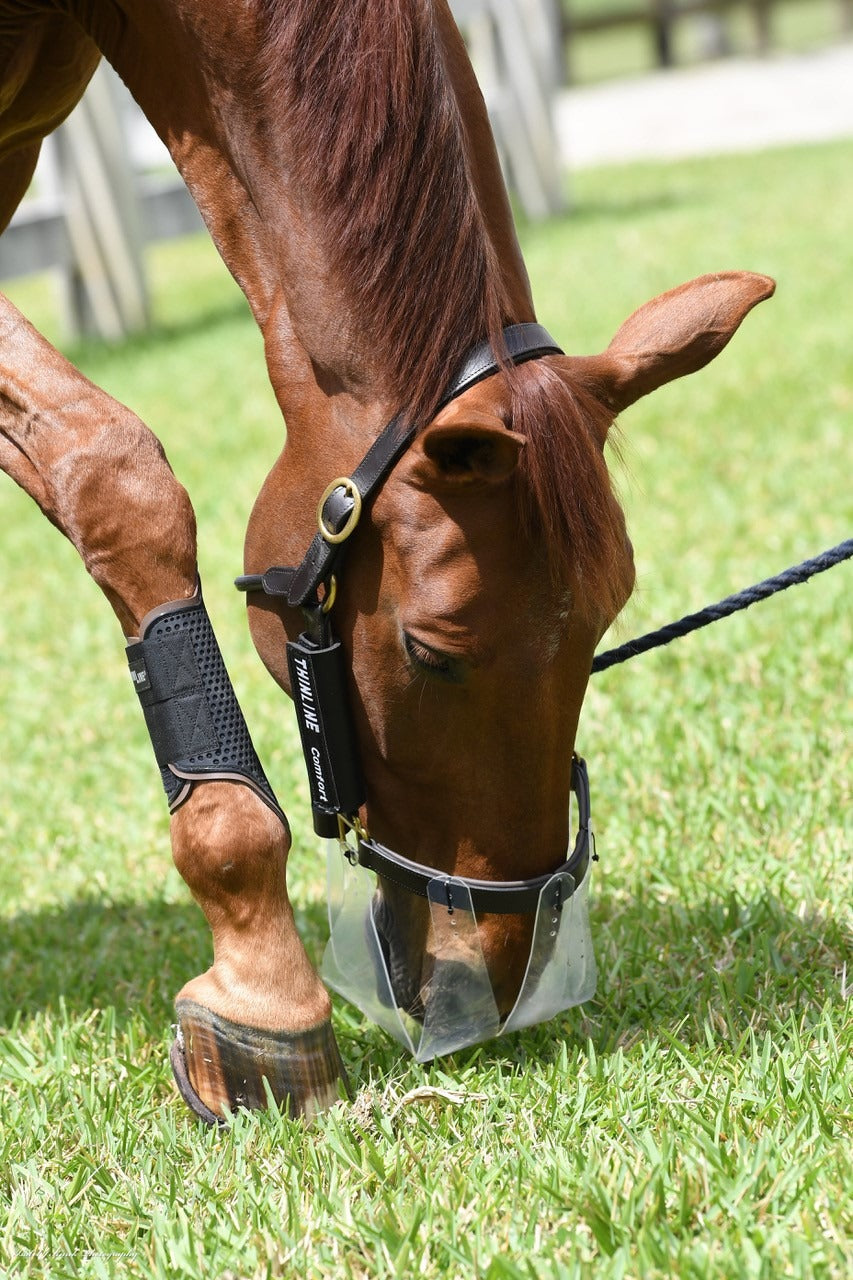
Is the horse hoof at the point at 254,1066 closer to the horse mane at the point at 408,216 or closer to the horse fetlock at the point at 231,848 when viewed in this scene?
the horse fetlock at the point at 231,848

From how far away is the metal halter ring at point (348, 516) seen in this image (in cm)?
197

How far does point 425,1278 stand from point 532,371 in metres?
1.12

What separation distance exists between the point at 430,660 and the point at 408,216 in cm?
60

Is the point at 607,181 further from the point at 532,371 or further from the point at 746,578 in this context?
the point at 532,371

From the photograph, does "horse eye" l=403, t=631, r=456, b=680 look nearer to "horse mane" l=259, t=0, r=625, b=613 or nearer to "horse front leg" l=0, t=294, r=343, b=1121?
"horse mane" l=259, t=0, r=625, b=613

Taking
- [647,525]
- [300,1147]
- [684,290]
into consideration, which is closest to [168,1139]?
[300,1147]

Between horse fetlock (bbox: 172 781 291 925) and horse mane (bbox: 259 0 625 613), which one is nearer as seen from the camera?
horse mane (bbox: 259 0 625 613)

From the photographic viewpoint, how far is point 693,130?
2189 cm

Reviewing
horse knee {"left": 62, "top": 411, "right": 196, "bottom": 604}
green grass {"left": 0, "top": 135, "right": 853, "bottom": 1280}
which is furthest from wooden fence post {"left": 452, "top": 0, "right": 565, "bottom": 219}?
horse knee {"left": 62, "top": 411, "right": 196, "bottom": 604}

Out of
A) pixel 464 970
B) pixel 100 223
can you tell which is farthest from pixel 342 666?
pixel 100 223

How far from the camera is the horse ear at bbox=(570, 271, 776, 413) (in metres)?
2.00

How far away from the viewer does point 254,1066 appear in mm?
2080

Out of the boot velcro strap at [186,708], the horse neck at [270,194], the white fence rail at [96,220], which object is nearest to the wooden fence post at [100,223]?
the white fence rail at [96,220]

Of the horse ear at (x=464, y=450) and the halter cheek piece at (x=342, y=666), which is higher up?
the horse ear at (x=464, y=450)
